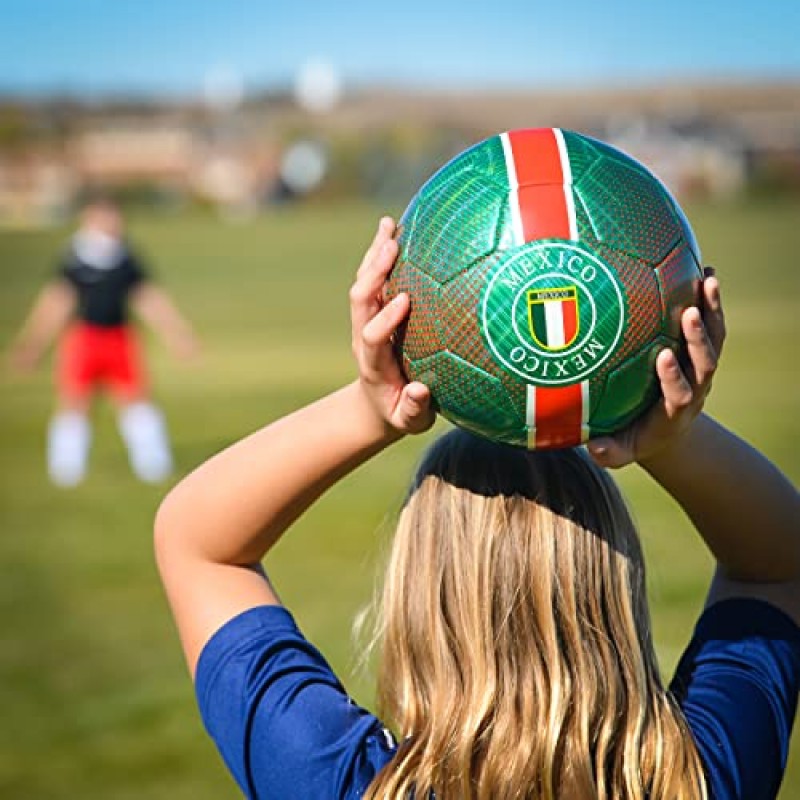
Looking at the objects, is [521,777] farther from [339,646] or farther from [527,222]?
[339,646]

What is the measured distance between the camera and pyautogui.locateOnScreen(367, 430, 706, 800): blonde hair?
1859 millimetres

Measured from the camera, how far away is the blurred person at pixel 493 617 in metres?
1.85

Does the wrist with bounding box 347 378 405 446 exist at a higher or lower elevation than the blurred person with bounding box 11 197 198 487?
higher

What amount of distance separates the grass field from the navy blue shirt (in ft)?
2.09

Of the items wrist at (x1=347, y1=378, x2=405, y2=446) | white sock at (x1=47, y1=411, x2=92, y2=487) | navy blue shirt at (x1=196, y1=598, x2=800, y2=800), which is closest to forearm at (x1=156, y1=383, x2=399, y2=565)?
wrist at (x1=347, y1=378, x2=405, y2=446)

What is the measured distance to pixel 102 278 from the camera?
1195 cm

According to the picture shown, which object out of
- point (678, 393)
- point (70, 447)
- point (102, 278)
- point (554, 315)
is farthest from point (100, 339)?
point (678, 393)

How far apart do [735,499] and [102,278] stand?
10.5 m

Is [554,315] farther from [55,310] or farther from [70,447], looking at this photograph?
[55,310]

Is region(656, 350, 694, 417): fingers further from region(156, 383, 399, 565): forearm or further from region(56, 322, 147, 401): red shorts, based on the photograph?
region(56, 322, 147, 401): red shorts

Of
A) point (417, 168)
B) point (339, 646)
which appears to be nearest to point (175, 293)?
point (339, 646)

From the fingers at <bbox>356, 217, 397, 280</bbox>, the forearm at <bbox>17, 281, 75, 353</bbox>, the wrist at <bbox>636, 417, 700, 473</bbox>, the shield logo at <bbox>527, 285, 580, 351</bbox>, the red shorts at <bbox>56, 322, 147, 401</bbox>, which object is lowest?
the red shorts at <bbox>56, 322, 147, 401</bbox>

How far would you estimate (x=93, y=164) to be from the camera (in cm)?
10269

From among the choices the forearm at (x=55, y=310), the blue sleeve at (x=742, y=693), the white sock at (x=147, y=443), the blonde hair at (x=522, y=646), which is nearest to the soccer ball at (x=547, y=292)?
the blonde hair at (x=522, y=646)
